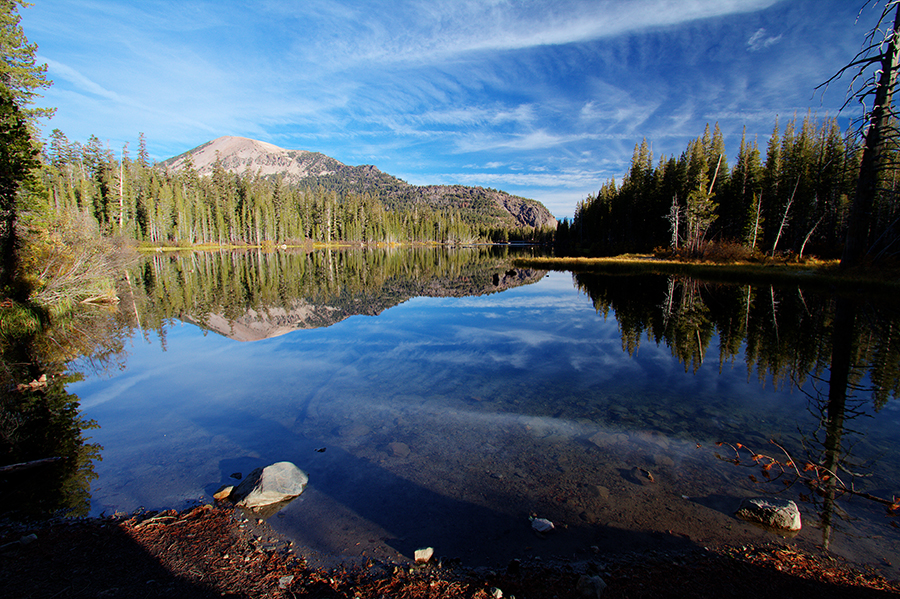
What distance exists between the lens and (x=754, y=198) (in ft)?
155

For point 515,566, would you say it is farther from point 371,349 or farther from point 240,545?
point 371,349

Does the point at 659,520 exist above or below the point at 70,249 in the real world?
below

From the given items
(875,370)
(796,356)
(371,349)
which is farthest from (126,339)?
(875,370)

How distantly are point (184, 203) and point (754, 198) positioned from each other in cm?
9614

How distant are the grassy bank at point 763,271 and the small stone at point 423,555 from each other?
29.9 meters

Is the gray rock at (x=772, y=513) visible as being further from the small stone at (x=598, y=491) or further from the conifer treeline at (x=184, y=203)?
the conifer treeline at (x=184, y=203)

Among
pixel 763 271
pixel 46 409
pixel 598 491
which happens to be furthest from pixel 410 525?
pixel 763 271

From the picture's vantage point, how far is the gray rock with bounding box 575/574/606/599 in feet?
12.3

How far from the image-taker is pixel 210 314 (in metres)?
20.6

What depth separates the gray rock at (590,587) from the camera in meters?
3.75

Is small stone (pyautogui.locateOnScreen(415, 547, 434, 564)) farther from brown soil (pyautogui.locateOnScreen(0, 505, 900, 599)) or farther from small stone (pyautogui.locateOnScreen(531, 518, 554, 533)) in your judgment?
small stone (pyautogui.locateOnScreen(531, 518, 554, 533))

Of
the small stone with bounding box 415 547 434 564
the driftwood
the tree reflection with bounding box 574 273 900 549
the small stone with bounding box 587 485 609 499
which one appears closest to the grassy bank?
the tree reflection with bounding box 574 273 900 549

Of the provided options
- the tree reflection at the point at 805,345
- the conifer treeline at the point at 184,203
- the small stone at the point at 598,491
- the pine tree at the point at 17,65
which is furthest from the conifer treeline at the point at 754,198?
the conifer treeline at the point at 184,203

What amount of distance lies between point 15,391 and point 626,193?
272 ft
